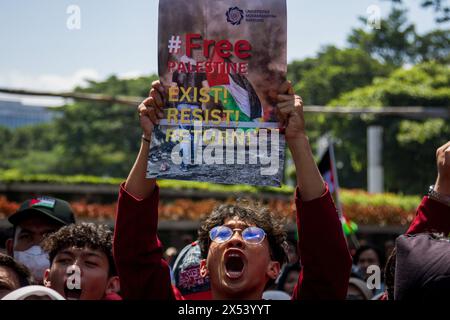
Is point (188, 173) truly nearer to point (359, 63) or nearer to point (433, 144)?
point (433, 144)

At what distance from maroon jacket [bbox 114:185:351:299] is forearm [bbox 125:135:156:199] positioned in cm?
2

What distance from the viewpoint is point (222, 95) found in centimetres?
279

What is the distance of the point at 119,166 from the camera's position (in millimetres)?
52875

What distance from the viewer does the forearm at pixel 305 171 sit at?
281cm

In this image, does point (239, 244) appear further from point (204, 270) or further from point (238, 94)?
point (238, 94)

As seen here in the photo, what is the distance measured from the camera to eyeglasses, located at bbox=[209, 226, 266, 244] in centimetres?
295

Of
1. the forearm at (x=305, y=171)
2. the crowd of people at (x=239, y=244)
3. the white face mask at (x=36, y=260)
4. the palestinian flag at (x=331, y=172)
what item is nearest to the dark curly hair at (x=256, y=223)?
the crowd of people at (x=239, y=244)

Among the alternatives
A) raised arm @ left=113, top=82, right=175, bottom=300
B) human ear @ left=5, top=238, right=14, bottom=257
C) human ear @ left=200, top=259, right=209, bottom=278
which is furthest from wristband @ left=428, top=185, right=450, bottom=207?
human ear @ left=5, top=238, right=14, bottom=257

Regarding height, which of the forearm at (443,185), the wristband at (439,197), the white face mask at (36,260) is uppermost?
the forearm at (443,185)

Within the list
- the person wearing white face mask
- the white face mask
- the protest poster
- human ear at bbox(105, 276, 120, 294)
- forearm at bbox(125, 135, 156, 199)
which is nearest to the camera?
the protest poster

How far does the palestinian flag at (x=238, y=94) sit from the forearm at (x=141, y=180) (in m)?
0.34

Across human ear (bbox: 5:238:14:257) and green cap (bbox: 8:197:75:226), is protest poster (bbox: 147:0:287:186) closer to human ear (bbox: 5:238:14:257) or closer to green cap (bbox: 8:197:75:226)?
green cap (bbox: 8:197:75:226)

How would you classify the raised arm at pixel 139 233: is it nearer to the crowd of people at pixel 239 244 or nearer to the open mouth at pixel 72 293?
the crowd of people at pixel 239 244

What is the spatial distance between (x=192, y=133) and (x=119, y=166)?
5054 cm
